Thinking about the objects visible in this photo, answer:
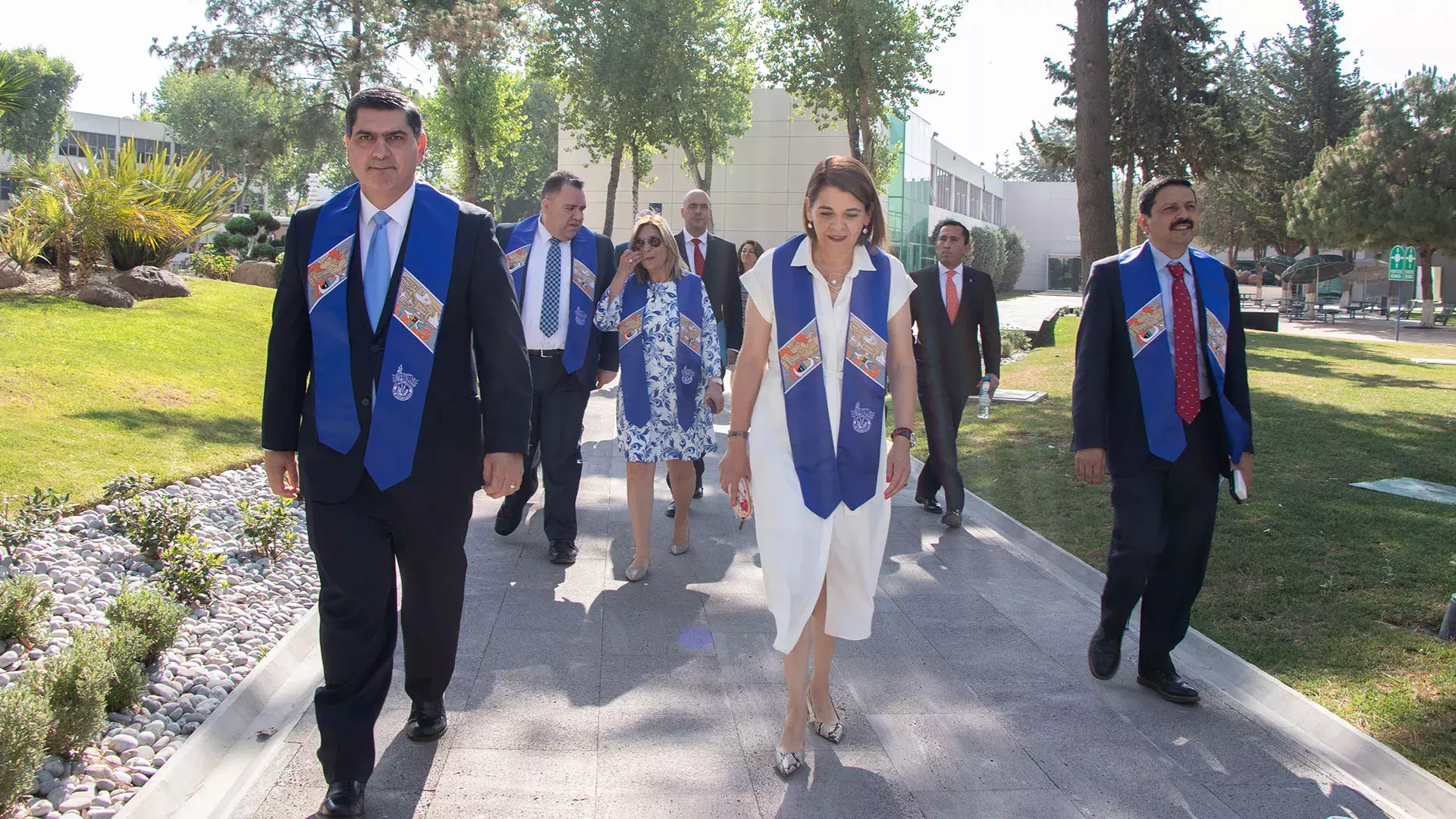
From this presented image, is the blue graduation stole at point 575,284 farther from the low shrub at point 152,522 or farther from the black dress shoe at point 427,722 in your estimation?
the black dress shoe at point 427,722

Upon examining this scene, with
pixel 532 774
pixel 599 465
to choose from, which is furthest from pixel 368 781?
pixel 599 465

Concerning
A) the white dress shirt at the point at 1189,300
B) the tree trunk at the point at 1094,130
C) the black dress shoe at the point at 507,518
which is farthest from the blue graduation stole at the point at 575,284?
the tree trunk at the point at 1094,130

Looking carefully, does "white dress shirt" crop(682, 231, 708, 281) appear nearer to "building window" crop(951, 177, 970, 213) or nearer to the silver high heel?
the silver high heel

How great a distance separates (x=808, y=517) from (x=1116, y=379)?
165 centimetres

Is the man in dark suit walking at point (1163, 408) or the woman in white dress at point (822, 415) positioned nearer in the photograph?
the woman in white dress at point (822, 415)

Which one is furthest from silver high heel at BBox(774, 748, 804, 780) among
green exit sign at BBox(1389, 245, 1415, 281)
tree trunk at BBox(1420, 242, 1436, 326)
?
tree trunk at BBox(1420, 242, 1436, 326)

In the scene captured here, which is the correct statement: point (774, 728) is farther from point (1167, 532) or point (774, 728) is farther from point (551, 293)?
point (551, 293)

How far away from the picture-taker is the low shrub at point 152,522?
5.73 metres

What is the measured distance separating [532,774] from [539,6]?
3375cm

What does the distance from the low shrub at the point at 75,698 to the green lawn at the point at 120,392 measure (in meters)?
3.08

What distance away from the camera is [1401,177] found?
38438 millimetres

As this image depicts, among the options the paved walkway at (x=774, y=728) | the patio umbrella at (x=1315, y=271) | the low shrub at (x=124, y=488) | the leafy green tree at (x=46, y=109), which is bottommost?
the paved walkway at (x=774, y=728)

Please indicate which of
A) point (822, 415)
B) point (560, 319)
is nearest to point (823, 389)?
point (822, 415)

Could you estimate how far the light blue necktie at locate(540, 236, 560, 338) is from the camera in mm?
6395
